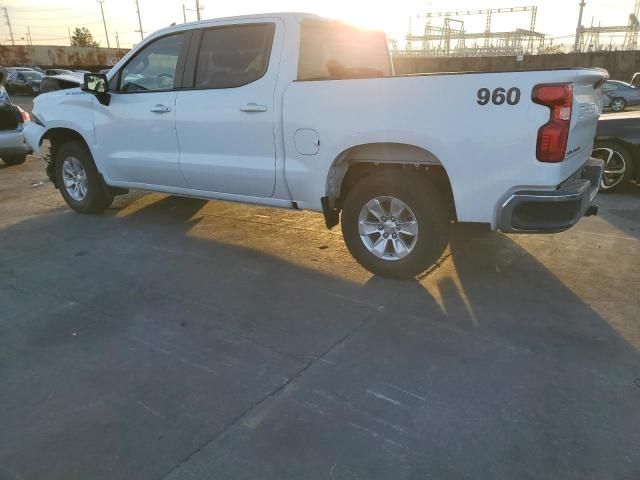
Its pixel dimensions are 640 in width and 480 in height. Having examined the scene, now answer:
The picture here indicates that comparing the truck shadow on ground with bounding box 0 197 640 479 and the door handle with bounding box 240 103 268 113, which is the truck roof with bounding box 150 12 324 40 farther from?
the truck shadow on ground with bounding box 0 197 640 479

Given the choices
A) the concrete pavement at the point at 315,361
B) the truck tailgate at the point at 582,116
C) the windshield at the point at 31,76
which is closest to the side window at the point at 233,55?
the concrete pavement at the point at 315,361

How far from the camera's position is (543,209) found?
3.24 m

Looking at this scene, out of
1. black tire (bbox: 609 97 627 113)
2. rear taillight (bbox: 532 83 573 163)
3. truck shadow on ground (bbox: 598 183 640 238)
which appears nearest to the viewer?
rear taillight (bbox: 532 83 573 163)

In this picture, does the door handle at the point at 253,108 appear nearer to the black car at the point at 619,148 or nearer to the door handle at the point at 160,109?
the door handle at the point at 160,109

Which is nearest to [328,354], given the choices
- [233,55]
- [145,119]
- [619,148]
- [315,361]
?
[315,361]

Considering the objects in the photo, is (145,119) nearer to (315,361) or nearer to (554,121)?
(315,361)

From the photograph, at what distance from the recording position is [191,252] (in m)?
4.79

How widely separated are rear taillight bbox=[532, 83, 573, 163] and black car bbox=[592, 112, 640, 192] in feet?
13.4

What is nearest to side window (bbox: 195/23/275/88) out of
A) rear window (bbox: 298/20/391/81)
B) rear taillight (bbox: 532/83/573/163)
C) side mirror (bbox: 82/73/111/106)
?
rear window (bbox: 298/20/391/81)

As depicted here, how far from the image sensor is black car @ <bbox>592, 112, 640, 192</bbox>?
639 cm

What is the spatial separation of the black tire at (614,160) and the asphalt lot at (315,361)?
2.03 m

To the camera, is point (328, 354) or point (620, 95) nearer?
point (328, 354)

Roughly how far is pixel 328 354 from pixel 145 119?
3.26 meters

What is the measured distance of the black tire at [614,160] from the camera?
256 inches
